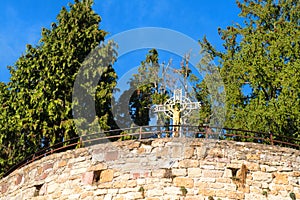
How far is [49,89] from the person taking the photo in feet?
57.2

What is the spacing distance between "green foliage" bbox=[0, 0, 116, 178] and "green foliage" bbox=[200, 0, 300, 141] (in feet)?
15.3

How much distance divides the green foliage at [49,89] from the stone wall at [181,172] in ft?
17.7

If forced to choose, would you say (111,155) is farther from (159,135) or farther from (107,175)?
(159,135)

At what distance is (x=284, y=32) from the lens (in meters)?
18.7

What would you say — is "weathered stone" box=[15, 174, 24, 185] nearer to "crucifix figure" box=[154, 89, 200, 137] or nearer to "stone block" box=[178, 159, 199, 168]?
"crucifix figure" box=[154, 89, 200, 137]

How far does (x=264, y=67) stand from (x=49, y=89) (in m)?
7.53

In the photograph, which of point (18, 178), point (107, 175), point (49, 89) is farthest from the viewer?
point (49, 89)

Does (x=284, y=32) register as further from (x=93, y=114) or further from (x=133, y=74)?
(x=93, y=114)

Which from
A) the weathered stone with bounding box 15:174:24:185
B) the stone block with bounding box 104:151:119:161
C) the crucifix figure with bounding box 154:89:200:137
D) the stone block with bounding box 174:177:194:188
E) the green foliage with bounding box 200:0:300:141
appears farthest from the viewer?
the green foliage with bounding box 200:0:300:141

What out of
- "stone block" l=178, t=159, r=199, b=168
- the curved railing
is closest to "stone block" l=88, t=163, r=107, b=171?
the curved railing

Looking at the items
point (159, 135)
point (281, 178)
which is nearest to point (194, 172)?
point (281, 178)

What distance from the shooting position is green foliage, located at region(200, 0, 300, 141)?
16609 mm

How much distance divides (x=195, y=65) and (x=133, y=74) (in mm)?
2580

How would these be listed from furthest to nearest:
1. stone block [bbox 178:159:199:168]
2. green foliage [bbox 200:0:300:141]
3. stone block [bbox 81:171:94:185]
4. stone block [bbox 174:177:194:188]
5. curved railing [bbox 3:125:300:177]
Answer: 1. green foliage [bbox 200:0:300:141]
2. curved railing [bbox 3:125:300:177]
3. stone block [bbox 81:171:94:185]
4. stone block [bbox 178:159:199:168]
5. stone block [bbox 174:177:194:188]
